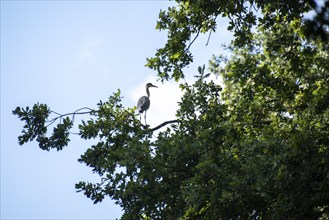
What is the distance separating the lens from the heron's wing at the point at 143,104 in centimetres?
1888

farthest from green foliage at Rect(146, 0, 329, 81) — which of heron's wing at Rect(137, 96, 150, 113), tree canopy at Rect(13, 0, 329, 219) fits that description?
heron's wing at Rect(137, 96, 150, 113)

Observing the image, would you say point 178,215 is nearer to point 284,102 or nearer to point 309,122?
point 309,122

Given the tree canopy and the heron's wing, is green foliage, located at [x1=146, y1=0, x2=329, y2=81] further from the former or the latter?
the heron's wing

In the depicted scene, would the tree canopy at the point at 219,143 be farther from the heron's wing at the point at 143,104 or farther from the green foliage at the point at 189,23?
the heron's wing at the point at 143,104

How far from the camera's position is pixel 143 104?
1883cm

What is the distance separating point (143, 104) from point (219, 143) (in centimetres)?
881

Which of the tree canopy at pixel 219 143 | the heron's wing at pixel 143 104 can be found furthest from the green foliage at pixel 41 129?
the heron's wing at pixel 143 104

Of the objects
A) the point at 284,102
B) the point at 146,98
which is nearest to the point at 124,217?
the point at 284,102

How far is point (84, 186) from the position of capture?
10.8 metres

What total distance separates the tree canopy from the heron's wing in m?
5.71

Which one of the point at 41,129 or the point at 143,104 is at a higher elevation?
the point at 143,104

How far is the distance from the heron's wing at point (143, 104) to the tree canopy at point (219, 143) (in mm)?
5714

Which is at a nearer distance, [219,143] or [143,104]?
[219,143]

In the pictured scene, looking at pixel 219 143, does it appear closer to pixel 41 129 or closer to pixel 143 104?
pixel 41 129
